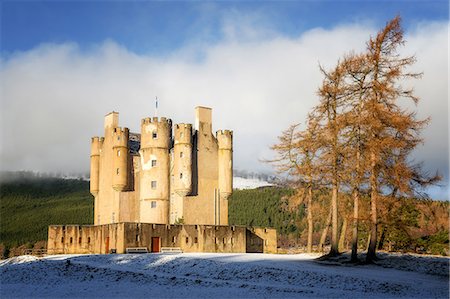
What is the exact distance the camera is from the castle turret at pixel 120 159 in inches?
2448

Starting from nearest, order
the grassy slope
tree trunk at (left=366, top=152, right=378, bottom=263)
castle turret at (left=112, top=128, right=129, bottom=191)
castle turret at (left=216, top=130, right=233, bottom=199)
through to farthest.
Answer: tree trunk at (left=366, top=152, right=378, bottom=263)
castle turret at (left=112, top=128, right=129, bottom=191)
castle turret at (left=216, top=130, right=233, bottom=199)
the grassy slope

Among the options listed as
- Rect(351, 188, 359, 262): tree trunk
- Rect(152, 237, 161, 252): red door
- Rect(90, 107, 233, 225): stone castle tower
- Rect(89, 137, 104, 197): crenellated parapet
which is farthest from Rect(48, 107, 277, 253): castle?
Rect(351, 188, 359, 262): tree trunk

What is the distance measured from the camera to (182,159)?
61.1m

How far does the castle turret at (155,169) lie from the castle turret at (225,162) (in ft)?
17.7

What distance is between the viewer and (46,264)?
36.9m

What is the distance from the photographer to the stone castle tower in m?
60.9

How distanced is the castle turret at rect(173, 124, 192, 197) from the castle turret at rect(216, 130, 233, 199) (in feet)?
12.2

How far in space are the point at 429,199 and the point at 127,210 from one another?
34920 millimetres

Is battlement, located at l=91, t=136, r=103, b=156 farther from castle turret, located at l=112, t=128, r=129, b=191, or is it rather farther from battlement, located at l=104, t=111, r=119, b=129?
A: castle turret, located at l=112, t=128, r=129, b=191

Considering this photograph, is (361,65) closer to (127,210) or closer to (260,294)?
(260,294)

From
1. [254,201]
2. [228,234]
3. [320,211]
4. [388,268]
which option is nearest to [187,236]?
[228,234]

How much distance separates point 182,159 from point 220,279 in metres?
31.1

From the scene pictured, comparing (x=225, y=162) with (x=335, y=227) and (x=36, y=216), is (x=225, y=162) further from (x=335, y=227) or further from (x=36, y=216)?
(x=36, y=216)

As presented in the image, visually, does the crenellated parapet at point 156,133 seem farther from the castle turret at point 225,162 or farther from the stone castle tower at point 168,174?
the castle turret at point 225,162
